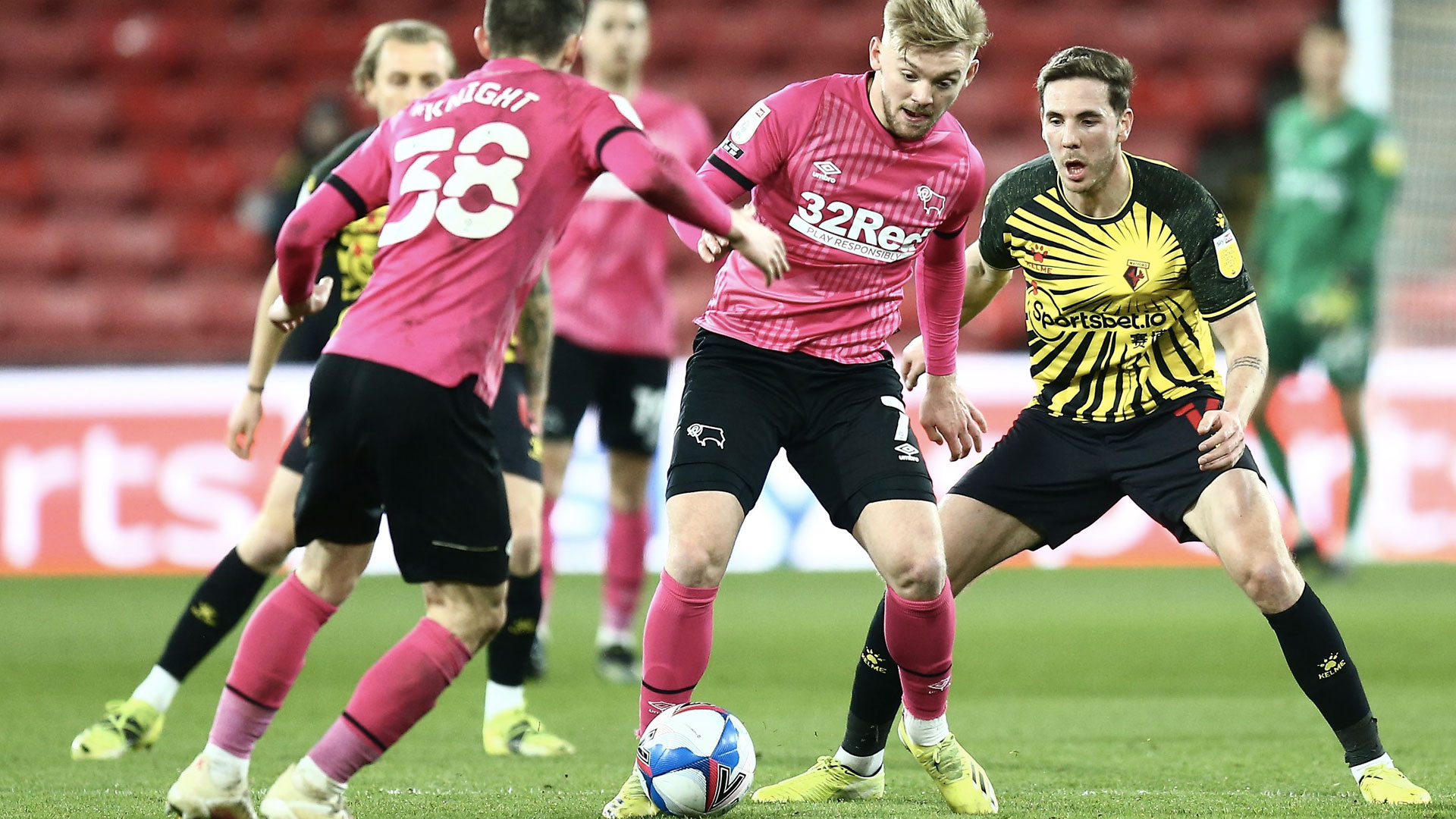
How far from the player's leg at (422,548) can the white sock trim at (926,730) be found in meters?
1.04

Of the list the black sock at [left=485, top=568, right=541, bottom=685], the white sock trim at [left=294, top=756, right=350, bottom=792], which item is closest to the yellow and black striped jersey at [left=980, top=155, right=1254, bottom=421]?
the black sock at [left=485, top=568, right=541, bottom=685]

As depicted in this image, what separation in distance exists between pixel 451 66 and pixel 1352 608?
4.78m

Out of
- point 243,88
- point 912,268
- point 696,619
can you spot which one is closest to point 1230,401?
point 912,268

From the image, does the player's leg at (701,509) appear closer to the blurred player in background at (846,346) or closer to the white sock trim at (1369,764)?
the blurred player in background at (846,346)

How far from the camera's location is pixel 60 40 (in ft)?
40.5

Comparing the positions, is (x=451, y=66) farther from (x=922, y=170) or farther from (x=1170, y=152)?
(x=1170, y=152)

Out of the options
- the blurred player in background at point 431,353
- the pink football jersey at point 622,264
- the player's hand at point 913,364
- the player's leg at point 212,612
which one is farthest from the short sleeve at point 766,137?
the pink football jersey at point 622,264

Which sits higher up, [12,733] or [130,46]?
[130,46]

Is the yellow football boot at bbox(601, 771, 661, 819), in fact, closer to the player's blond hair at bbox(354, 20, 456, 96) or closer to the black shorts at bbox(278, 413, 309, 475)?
the black shorts at bbox(278, 413, 309, 475)

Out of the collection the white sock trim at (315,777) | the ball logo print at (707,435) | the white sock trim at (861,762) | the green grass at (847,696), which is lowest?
the green grass at (847,696)

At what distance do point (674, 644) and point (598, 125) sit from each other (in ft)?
3.71

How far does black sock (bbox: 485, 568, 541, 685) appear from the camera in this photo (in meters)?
4.72

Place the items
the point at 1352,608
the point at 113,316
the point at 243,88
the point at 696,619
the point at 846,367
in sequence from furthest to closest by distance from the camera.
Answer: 1. the point at 243,88
2. the point at 113,316
3. the point at 1352,608
4. the point at 846,367
5. the point at 696,619

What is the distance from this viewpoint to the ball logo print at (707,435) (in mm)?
3770
